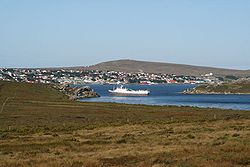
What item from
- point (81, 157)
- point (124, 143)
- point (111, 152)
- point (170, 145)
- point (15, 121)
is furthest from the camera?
point (15, 121)

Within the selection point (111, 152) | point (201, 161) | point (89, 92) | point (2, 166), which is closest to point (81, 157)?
point (111, 152)

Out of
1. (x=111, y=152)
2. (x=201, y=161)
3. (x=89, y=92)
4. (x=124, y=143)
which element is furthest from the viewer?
(x=89, y=92)

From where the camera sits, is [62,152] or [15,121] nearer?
[62,152]

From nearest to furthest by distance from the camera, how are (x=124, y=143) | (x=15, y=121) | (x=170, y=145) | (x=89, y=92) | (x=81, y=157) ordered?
(x=81, y=157) < (x=170, y=145) < (x=124, y=143) < (x=15, y=121) < (x=89, y=92)

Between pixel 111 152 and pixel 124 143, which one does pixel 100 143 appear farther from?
pixel 111 152

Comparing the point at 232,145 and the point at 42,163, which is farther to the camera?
the point at 232,145

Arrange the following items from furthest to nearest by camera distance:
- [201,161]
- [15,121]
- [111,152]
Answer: [15,121], [111,152], [201,161]

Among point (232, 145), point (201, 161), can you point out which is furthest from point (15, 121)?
point (201, 161)

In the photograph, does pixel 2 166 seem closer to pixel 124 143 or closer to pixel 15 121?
pixel 124 143

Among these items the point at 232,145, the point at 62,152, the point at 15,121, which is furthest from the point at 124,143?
the point at 15,121
